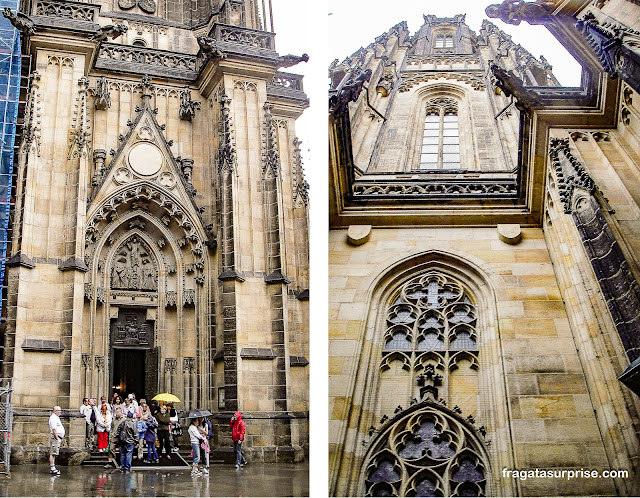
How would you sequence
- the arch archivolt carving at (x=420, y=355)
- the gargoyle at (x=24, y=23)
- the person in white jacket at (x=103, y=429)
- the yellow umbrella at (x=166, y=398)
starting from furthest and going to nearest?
the gargoyle at (x=24, y=23)
the yellow umbrella at (x=166, y=398)
the person in white jacket at (x=103, y=429)
the arch archivolt carving at (x=420, y=355)

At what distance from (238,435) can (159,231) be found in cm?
552

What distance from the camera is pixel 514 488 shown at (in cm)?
913

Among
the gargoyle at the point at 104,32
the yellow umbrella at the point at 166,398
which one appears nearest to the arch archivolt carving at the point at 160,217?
the yellow umbrella at the point at 166,398

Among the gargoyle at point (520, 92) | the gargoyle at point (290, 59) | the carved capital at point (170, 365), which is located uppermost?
the gargoyle at point (290, 59)

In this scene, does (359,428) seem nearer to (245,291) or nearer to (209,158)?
(245,291)

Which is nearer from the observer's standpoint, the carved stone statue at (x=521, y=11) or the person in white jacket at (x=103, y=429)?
the person in white jacket at (x=103, y=429)

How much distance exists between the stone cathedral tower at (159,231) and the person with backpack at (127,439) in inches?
69.1

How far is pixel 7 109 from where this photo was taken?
57.2 feet

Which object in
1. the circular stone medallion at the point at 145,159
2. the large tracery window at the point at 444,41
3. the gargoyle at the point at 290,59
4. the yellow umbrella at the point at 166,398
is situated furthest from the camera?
the large tracery window at the point at 444,41

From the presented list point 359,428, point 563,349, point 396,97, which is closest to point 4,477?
point 359,428

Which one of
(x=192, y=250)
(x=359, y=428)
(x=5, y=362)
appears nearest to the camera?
(x=359, y=428)

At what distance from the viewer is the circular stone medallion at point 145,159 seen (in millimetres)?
15781

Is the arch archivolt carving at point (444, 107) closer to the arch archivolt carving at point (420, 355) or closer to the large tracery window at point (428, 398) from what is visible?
the arch archivolt carving at point (420, 355)

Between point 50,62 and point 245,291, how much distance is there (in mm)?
6273
